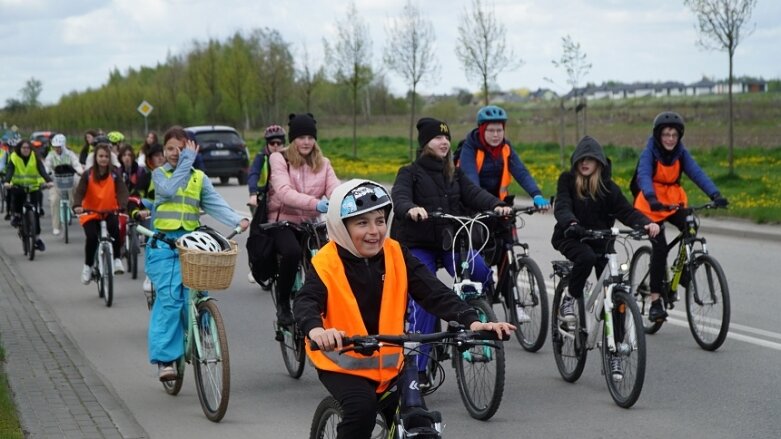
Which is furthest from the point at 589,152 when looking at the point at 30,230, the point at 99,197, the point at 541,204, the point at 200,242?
the point at 30,230

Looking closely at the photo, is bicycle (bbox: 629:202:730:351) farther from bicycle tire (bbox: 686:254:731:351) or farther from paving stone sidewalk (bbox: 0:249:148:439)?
paving stone sidewalk (bbox: 0:249:148:439)

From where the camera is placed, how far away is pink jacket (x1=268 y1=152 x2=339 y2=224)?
892 cm

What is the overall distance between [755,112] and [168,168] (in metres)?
42.6

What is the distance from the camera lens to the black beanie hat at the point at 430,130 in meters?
8.32

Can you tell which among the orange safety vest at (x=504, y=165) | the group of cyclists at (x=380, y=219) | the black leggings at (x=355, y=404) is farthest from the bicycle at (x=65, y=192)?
the black leggings at (x=355, y=404)

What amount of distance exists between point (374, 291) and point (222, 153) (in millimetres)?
29716

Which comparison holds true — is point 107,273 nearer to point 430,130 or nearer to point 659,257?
point 430,130

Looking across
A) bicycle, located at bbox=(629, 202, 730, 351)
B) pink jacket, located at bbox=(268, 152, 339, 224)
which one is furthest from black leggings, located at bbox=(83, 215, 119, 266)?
bicycle, located at bbox=(629, 202, 730, 351)

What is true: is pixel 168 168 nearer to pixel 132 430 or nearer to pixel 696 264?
pixel 132 430

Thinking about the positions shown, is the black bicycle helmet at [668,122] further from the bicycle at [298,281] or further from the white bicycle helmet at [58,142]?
the white bicycle helmet at [58,142]

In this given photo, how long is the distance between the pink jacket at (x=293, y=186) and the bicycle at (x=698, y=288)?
255cm

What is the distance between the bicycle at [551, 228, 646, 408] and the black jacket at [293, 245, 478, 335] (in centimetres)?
275

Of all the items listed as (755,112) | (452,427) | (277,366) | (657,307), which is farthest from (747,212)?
(755,112)

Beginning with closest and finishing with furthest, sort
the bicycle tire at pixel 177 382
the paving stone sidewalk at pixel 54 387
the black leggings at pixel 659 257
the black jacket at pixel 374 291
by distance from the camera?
the black jacket at pixel 374 291
the paving stone sidewalk at pixel 54 387
the bicycle tire at pixel 177 382
the black leggings at pixel 659 257
